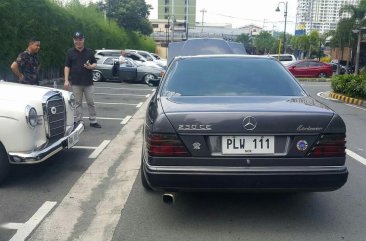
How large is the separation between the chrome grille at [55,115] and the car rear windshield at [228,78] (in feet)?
4.79

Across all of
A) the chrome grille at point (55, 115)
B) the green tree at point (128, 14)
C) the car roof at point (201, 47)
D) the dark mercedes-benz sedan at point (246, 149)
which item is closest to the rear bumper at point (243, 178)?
the dark mercedes-benz sedan at point (246, 149)

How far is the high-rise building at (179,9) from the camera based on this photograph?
11800 centimetres

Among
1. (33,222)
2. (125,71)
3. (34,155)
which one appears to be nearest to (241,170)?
(33,222)

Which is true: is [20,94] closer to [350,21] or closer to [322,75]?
[322,75]

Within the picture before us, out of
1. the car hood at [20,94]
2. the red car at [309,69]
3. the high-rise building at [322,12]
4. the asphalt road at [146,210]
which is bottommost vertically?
the red car at [309,69]

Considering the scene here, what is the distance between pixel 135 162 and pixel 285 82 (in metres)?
2.42

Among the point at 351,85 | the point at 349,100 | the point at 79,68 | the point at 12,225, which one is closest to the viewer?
the point at 12,225

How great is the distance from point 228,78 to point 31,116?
212 centimetres

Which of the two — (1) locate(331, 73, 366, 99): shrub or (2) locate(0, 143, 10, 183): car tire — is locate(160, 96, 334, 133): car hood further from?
(1) locate(331, 73, 366, 99): shrub

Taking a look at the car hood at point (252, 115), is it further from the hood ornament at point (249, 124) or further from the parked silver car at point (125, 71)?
the parked silver car at point (125, 71)

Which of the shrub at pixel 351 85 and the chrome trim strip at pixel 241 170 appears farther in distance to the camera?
the shrub at pixel 351 85

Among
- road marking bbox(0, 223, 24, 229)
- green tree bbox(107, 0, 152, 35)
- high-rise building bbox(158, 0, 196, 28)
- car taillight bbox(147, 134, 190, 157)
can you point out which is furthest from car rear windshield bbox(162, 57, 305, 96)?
high-rise building bbox(158, 0, 196, 28)

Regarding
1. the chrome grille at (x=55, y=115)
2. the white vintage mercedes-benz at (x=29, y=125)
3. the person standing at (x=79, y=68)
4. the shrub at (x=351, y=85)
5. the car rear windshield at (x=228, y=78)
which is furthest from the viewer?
the shrub at (x=351, y=85)

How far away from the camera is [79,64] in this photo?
7.81m
